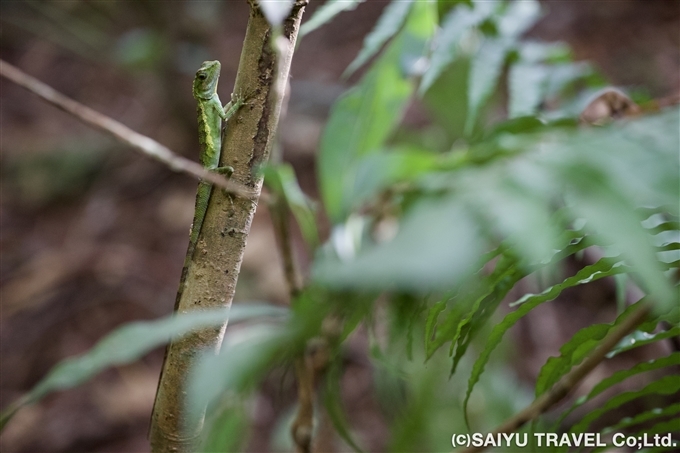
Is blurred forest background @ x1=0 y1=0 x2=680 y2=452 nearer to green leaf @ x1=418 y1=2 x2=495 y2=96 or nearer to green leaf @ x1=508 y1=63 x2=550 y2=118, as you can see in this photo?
green leaf @ x1=508 y1=63 x2=550 y2=118

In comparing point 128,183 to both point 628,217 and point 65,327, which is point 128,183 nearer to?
point 65,327

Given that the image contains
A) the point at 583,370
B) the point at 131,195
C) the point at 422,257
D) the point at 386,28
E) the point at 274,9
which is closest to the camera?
the point at 422,257

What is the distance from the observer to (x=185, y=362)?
33.2 inches

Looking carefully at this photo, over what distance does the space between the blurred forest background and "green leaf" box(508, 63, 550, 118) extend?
141cm

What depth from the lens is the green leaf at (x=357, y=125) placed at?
1463 millimetres

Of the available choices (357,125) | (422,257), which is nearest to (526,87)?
(357,125)

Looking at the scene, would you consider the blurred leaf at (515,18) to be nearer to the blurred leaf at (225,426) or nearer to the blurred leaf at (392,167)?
the blurred leaf at (392,167)

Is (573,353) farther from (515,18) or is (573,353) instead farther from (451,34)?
(515,18)

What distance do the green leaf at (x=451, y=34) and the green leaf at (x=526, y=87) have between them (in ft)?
0.67

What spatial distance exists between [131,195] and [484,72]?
3411 millimetres

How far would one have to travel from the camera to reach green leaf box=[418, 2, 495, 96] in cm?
129

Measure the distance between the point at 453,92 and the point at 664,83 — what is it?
2.27 m

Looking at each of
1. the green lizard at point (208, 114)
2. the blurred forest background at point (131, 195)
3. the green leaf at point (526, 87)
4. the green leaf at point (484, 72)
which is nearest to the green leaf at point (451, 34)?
the green leaf at point (484, 72)

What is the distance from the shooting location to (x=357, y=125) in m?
1.52
